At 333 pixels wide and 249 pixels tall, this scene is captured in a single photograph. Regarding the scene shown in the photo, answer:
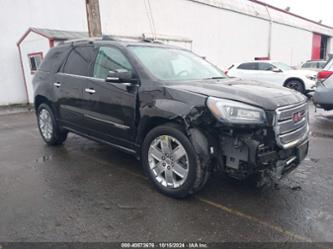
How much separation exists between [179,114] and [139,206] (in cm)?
111

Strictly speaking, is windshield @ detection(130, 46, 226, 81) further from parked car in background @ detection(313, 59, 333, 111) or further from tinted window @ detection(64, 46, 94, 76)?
parked car in background @ detection(313, 59, 333, 111)

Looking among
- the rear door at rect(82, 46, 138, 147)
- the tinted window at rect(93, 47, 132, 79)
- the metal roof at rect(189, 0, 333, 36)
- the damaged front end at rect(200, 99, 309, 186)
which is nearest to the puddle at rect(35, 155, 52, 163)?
the rear door at rect(82, 46, 138, 147)

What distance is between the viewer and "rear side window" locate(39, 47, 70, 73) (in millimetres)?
4984

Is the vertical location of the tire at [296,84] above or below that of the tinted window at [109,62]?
below

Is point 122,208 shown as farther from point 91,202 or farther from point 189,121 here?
point 189,121

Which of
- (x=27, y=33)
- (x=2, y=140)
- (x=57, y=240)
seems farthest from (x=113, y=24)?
(x=57, y=240)

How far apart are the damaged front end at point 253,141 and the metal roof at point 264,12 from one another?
17499mm

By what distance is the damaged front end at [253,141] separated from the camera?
2.87 meters

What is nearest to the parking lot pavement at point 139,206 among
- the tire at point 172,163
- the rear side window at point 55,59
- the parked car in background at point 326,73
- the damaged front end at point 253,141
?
the tire at point 172,163

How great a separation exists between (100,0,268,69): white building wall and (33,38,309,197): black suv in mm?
10706

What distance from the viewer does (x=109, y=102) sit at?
12.9ft

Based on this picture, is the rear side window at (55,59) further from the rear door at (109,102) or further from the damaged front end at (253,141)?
the damaged front end at (253,141)

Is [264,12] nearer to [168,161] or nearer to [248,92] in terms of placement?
[248,92]

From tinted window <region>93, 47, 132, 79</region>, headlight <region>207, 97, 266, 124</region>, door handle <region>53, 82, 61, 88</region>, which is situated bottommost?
headlight <region>207, 97, 266, 124</region>
